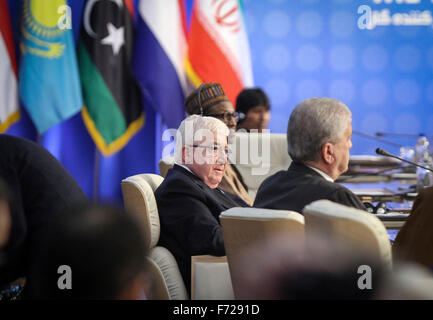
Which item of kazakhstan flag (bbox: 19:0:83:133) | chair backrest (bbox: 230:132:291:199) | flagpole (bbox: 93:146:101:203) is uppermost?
kazakhstan flag (bbox: 19:0:83:133)

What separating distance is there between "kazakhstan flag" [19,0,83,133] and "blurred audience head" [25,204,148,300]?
15.0 ft

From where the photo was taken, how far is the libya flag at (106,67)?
537 centimetres

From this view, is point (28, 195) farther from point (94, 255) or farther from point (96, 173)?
point (96, 173)

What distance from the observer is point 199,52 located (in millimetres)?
5395

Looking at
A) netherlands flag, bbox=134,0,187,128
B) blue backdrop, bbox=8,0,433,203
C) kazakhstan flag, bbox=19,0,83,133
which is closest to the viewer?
kazakhstan flag, bbox=19,0,83,133

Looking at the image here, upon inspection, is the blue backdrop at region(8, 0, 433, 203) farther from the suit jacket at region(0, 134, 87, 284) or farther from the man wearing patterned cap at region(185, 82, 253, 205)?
the suit jacket at region(0, 134, 87, 284)

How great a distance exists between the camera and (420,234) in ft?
5.46

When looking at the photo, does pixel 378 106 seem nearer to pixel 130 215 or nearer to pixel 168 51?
pixel 168 51

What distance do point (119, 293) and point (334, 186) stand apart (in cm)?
100

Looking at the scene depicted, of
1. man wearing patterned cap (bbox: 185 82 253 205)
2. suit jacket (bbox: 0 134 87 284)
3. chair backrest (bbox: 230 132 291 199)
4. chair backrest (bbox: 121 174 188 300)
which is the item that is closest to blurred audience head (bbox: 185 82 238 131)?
man wearing patterned cap (bbox: 185 82 253 205)

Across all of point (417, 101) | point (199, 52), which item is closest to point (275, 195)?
point (199, 52)

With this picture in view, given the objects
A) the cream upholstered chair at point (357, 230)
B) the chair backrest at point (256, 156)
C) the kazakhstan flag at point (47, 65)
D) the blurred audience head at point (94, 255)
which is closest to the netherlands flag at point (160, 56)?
the kazakhstan flag at point (47, 65)

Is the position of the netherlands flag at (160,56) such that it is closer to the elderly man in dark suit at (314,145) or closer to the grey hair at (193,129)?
the grey hair at (193,129)

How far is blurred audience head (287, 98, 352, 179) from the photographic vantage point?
1.85 meters
